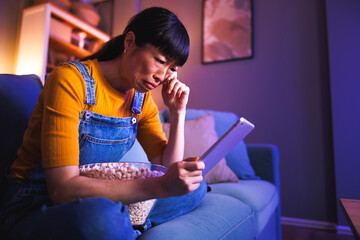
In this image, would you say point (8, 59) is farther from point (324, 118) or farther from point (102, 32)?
point (324, 118)

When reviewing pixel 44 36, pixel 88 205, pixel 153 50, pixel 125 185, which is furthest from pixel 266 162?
pixel 44 36

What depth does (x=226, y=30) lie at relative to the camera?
8.60 feet

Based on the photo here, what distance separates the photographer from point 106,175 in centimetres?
63

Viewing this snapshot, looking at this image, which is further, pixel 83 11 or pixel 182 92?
pixel 83 11

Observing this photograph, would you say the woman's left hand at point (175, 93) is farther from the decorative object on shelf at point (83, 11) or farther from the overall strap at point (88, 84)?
the decorative object on shelf at point (83, 11)

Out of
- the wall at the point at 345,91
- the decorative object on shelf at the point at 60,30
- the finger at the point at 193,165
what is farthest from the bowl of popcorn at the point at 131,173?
the decorative object on shelf at the point at 60,30

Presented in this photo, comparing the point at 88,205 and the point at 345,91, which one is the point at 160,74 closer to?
the point at 88,205

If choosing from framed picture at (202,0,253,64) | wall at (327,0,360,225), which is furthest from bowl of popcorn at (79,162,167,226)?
framed picture at (202,0,253,64)

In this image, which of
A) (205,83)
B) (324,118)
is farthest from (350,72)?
(205,83)

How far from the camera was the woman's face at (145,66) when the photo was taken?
790mm

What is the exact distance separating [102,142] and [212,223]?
1.40 feet

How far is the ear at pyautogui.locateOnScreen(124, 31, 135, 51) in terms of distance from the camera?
2.70 ft

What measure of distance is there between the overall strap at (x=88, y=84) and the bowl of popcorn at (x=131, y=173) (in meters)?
0.19

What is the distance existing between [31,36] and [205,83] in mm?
1861
